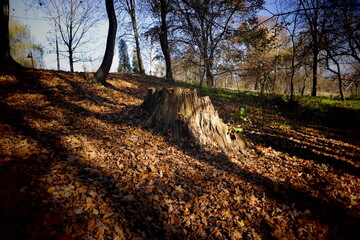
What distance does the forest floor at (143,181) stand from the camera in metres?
2.22

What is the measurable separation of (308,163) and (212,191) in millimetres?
3771

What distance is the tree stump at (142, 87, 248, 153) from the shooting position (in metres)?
4.89

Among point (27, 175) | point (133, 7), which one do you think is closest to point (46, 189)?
point (27, 175)

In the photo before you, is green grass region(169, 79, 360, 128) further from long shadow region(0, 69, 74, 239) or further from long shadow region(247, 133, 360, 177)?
long shadow region(0, 69, 74, 239)

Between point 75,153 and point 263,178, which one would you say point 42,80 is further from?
point 263,178

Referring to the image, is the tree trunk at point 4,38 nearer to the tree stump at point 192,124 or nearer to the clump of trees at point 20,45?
the tree stump at point 192,124

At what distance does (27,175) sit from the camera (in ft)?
8.18

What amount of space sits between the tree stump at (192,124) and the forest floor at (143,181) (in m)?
0.32

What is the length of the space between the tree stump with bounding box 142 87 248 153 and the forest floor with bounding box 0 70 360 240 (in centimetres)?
32

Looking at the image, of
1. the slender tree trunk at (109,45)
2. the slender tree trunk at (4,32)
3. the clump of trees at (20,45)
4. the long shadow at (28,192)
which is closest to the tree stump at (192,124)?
the long shadow at (28,192)

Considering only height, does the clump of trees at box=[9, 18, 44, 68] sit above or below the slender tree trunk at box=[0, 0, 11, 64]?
above

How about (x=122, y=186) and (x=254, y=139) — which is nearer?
(x=122, y=186)

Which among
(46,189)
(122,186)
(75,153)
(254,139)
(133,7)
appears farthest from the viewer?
(133,7)

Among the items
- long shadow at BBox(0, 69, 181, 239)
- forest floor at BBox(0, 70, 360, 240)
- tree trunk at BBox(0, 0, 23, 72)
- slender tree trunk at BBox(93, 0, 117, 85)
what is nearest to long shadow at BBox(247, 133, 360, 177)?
forest floor at BBox(0, 70, 360, 240)
